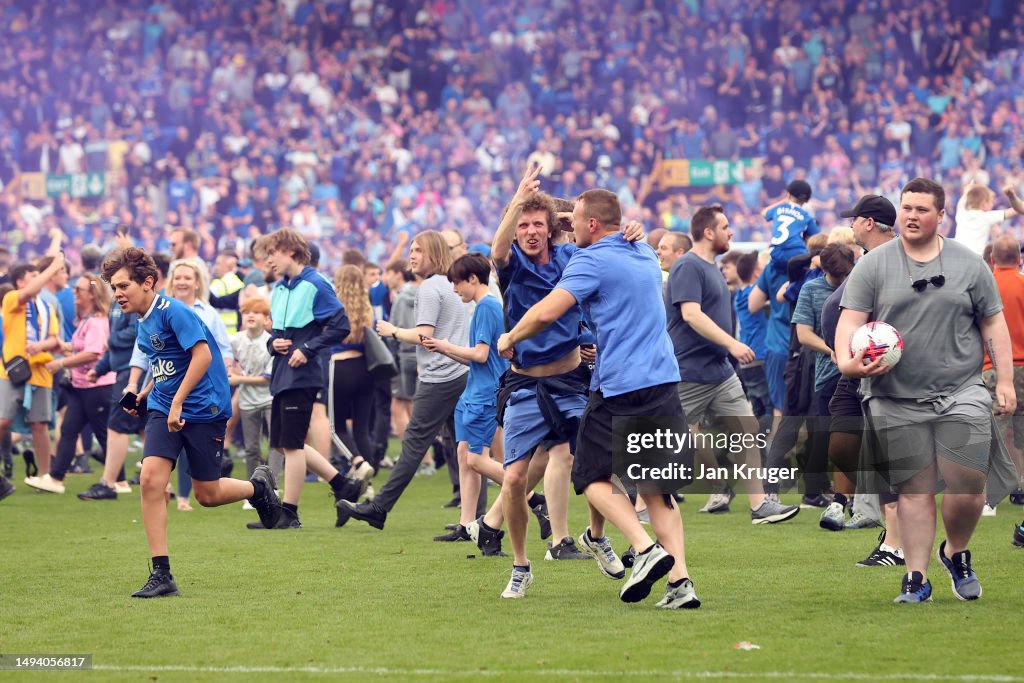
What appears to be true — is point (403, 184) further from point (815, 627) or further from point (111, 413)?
point (815, 627)

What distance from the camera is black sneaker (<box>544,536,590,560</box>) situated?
8391 millimetres

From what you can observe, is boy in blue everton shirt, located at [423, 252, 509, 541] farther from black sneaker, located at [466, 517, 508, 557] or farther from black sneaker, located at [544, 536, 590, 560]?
black sneaker, located at [544, 536, 590, 560]

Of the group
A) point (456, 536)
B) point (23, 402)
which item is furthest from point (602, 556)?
point (23, 402)

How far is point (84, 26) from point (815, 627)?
31.4 meters

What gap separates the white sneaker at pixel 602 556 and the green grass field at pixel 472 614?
4.4 inches

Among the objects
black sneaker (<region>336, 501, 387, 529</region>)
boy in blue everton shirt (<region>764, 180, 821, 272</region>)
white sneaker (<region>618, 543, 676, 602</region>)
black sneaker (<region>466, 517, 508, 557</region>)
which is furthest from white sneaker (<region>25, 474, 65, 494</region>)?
white sneaker (<region>618, 543, 676, 602</region>)

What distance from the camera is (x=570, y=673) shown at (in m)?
5.32

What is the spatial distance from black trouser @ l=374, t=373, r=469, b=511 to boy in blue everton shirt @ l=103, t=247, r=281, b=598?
7.87 feet

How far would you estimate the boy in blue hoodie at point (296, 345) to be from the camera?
10203 mm

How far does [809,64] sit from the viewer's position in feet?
95.4

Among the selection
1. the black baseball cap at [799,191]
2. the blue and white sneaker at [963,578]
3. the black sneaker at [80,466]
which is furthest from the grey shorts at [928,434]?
the black sneaker at [80,466]

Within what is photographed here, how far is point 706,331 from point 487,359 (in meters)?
1.40

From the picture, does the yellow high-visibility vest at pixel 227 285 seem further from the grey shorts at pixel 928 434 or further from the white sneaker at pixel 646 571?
the grey shorts at pixel 928 434

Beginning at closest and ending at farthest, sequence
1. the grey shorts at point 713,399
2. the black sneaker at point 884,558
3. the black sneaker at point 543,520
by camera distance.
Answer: the black sneaker at point 884,558 < the black sneaker at point 543,520 < the grey shorts at point 713,399
